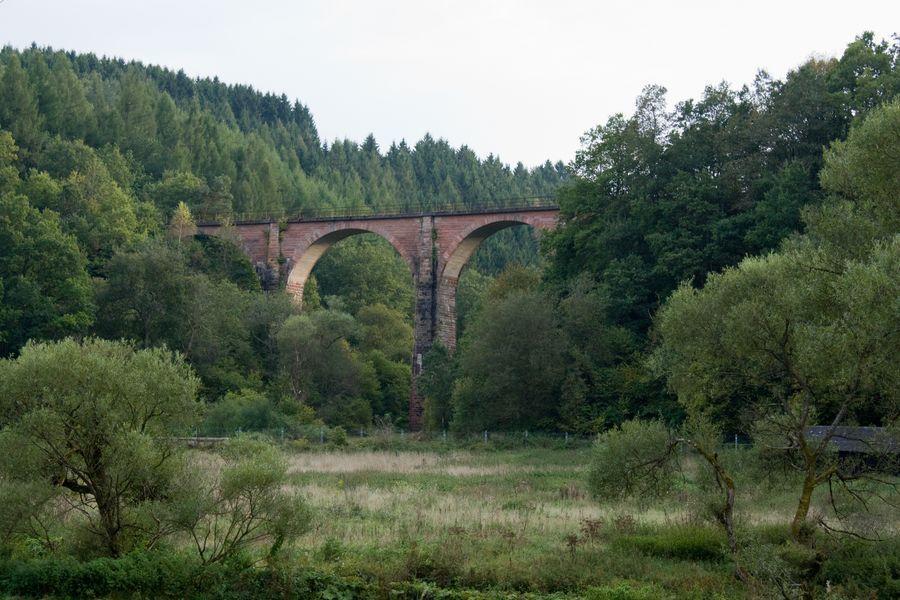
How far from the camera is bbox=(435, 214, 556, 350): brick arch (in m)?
50.0

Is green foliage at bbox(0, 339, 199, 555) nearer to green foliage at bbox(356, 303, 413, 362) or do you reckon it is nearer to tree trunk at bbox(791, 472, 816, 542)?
tree trunk at bbox(791, 472, 816, 542)

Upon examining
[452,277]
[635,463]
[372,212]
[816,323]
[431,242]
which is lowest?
[635,463]

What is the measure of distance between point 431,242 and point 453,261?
1441 millimetres

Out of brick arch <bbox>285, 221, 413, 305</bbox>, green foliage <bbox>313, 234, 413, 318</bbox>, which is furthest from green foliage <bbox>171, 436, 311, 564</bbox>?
green foliage <bbox>313, 234, 413, 318</bbox>

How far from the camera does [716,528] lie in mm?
16422

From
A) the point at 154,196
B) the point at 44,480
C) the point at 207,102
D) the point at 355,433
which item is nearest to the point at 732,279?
the point at 44,480

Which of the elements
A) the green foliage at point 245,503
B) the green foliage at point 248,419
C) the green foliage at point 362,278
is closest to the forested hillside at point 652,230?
the green foliage at point 248,419

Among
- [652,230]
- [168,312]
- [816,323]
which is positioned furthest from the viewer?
[168,312]

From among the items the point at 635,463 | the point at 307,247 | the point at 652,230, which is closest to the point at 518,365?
the point at 652,230

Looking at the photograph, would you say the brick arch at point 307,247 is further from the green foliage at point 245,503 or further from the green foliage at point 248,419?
the green foliage at point 245,503

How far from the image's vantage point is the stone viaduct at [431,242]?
49156 mm

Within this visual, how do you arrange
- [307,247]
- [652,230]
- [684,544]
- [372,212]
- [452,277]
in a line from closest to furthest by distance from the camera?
[684,544]
[652,230]
[452,277]
[372,212]
[307,247]

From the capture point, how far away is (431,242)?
169 ft

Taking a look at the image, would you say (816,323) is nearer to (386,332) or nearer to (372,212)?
(372,212)
